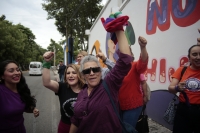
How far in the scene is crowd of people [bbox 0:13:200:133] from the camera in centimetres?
136

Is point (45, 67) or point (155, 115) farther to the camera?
point (155, 115)

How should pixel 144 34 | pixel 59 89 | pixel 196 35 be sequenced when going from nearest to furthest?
pixel 59 89 → pixel 196 35 → pixel 144 34

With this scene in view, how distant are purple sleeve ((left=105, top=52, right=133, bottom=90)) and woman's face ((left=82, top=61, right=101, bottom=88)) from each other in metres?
0.13

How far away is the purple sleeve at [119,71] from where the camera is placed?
4.32ft

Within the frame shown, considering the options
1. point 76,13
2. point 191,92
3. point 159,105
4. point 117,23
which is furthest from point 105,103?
point 76,13

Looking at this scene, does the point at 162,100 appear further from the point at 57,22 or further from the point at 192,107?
the point at 57,22

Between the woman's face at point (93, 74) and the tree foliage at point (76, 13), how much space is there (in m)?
15.8

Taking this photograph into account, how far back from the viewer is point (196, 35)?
2684 mm

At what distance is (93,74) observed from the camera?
152 centimetres

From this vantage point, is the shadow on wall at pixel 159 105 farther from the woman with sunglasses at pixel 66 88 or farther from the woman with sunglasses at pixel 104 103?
the woman with sunglasses at pixel 104 103

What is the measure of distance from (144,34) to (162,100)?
1874mm

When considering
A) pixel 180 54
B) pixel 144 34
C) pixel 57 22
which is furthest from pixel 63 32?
pixel 180 54

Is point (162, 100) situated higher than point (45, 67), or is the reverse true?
point (45, 67)

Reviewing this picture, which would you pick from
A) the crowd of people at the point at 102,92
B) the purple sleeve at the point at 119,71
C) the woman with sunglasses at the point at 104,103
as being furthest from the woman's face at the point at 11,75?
the purple sleeve at the point at 119,71
